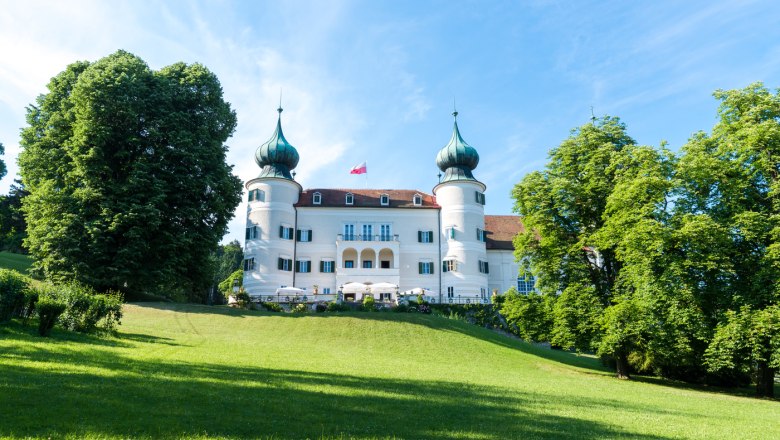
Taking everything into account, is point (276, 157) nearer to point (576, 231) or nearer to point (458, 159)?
point (458, 159)

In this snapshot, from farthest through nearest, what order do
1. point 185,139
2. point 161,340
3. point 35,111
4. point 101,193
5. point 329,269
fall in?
1. point 329,269
2. point 35,111
3. point 185,139
4. point 101,193
5. point 161,340

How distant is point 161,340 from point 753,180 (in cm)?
2550

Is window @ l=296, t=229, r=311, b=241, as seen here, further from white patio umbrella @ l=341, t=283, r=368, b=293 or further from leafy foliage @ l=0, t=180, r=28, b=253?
leafy foliage @ l=0, t=180, r=28, b=253

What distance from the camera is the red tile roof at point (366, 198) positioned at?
50094 mm

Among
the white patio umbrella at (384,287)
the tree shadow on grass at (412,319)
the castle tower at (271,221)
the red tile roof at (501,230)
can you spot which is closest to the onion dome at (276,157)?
the castle tower at (271,221)

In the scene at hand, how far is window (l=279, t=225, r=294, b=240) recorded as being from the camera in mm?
46806

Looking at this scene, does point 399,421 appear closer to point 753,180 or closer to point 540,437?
point 540,437

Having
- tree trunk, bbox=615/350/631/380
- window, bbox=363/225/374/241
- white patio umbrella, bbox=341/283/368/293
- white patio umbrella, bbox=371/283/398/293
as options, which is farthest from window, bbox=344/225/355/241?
tree trunk, bbox=615/350/631/380

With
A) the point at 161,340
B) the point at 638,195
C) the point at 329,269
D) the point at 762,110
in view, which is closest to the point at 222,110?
the point at 329,269

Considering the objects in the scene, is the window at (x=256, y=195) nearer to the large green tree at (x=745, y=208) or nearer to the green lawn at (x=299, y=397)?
the green lawn at (x=299, y=397)

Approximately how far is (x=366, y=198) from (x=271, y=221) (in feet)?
33.2

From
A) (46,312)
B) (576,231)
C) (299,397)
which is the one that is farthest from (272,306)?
(299,397)

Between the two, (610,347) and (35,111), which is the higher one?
(35,111)

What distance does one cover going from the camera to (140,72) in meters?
34.2
